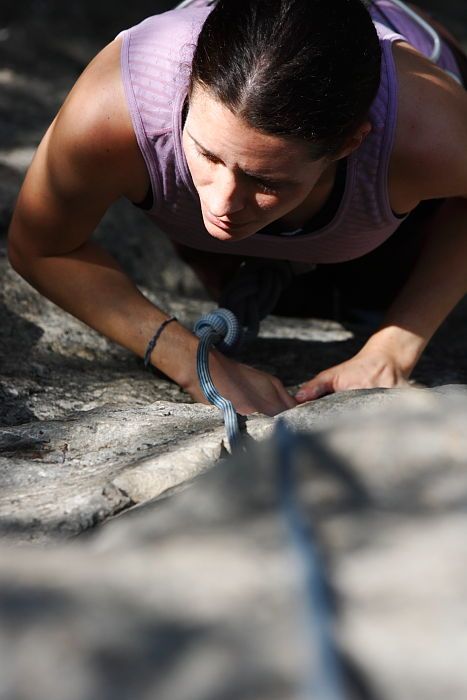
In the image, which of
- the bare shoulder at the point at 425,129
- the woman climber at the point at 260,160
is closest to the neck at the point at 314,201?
the woman climber at the point at 260,160

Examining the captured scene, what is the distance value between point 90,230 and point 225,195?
44 cm

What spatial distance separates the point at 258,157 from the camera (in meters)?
1.29

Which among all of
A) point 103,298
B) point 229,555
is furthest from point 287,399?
point 229,555

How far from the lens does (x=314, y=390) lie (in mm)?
1663

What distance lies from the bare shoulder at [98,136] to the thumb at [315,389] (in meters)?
→ 0.46

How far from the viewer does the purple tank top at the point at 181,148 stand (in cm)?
148

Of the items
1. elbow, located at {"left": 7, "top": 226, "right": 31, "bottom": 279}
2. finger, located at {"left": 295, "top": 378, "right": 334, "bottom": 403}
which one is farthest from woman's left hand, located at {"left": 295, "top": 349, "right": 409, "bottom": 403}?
elbow, located at {"left": 7, "top": 226, "right": 31, "bottom": 279}

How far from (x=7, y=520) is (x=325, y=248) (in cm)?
89

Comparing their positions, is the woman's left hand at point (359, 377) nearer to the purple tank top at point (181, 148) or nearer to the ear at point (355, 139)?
the purple tank top at point (181, 148)

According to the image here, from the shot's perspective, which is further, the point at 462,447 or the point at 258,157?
the point at 258,157

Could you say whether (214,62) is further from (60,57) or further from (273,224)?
(60,57)

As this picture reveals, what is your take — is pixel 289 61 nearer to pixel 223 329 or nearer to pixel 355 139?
pixel 355 139

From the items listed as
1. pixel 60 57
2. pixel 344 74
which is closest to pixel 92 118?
pixel 344 74

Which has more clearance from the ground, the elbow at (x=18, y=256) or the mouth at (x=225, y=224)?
the mouth at (x=225, y=224)
